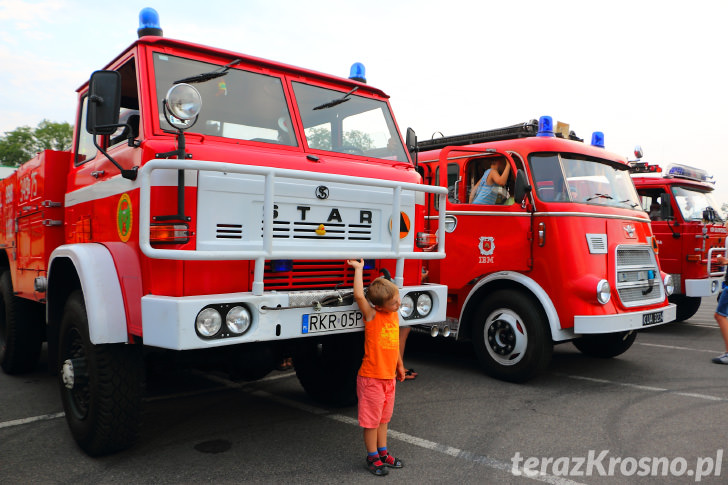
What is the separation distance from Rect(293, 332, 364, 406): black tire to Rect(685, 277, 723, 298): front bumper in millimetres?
6878

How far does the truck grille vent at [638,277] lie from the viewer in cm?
589

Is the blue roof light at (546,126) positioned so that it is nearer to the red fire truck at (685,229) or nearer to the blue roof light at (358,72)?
the blue roof light at (358,72)

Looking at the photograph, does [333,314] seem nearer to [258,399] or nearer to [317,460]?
[317,460]

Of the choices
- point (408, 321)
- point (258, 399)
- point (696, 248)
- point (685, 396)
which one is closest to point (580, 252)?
point (685, 396)

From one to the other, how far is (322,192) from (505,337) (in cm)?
316

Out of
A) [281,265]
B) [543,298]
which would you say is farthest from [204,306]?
[543,298]

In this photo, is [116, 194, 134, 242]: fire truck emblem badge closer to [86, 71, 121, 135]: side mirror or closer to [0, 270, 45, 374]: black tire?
[86, 71, 121, 135]: side mirror

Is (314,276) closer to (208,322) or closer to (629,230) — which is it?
(208,322)

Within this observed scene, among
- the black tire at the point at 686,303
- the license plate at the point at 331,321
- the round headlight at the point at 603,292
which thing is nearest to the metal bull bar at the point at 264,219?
the license plate at the point at 331,321

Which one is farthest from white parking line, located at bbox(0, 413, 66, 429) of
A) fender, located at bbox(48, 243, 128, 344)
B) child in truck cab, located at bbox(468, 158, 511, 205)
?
child in truck cab, located at bbox(468, 158, 511, 205)

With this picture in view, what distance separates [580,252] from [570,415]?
165 centimetres

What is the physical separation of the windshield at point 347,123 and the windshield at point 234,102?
19 centimetres

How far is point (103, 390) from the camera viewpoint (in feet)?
11.0

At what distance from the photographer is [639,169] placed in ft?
27.2
